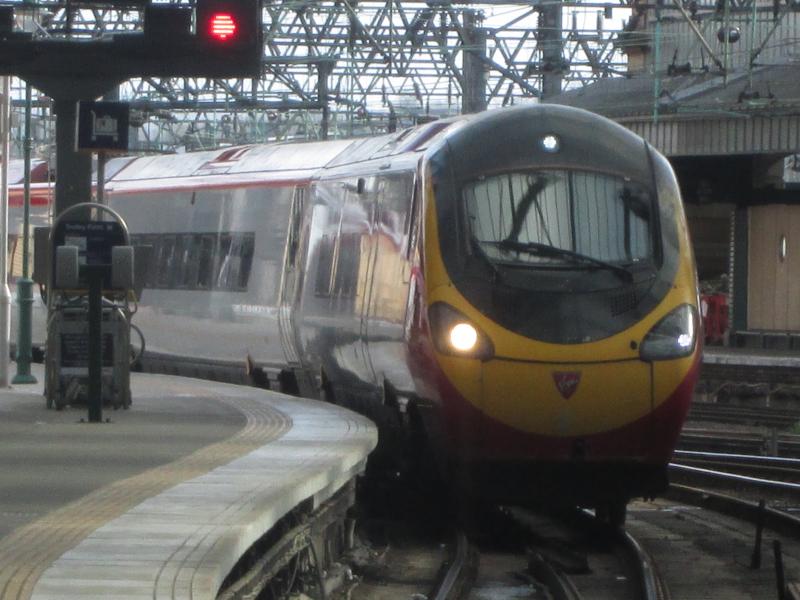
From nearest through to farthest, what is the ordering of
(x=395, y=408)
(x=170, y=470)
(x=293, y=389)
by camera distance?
(x=170, y=470) < (x=395, y=408) < (x=293, y=389)

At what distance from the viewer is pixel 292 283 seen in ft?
55.6

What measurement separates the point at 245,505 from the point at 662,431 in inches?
160

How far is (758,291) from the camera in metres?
34.9

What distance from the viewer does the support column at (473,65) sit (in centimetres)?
3038

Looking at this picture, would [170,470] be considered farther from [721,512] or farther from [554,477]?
[721,512]

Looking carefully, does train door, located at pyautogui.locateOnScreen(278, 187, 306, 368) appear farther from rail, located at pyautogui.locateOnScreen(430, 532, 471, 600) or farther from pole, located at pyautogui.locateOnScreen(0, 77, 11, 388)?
rail, located at pyautogui.locateOnScreen(430, 532, 471, 600)

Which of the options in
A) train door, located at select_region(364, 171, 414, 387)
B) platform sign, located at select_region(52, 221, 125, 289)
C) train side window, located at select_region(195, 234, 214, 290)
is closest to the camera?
train door, located at select_region(364, 171, 414, 387)

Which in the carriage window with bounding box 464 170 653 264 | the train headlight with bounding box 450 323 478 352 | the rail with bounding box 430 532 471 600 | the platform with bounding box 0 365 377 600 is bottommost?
the rail with bounding box 430 532 471 600

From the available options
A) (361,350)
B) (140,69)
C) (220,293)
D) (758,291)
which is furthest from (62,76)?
Result: (758,291)

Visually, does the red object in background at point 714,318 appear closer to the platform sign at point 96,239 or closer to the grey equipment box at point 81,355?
the grey equipment box at point 81,355

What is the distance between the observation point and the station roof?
30.9 m

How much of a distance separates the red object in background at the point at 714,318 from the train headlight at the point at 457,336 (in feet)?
84.0

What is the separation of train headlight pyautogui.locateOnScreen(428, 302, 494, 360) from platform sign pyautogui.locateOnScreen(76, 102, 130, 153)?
373 cm

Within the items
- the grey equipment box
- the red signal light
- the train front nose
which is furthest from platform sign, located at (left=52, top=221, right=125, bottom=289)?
the train front nose
